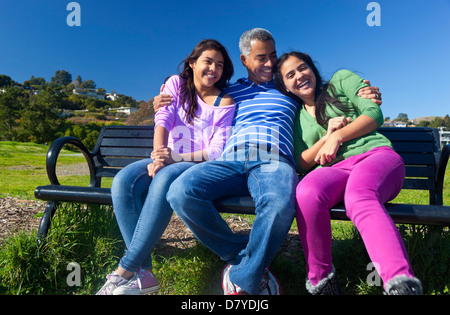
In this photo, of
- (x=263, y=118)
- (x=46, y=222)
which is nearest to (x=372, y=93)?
(x=263, y=118)

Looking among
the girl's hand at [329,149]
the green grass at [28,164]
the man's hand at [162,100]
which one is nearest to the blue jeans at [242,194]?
the girl's hand at [329,149]

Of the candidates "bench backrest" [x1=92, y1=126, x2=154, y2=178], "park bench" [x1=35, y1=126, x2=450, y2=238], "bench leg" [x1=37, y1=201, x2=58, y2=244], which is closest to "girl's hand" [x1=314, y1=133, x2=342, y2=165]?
"park bench" [x1=35, y1=126, x2=450, y2=238]

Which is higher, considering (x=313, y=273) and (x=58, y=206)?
(x=58, y=206)

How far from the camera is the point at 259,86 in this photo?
2393 millimetres

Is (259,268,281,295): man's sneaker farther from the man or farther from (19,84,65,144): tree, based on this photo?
(19,84,65,144): tree

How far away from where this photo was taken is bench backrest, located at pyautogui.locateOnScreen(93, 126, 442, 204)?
2.42 meters

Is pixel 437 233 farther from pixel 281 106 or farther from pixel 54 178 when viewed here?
pixel 54 178

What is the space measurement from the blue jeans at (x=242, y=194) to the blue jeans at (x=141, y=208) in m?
0.11

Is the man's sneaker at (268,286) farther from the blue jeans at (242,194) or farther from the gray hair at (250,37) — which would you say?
the gray hair at (250,37)

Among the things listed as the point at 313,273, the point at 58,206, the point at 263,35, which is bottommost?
the point at 313,273

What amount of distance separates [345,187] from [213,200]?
0.72 m
